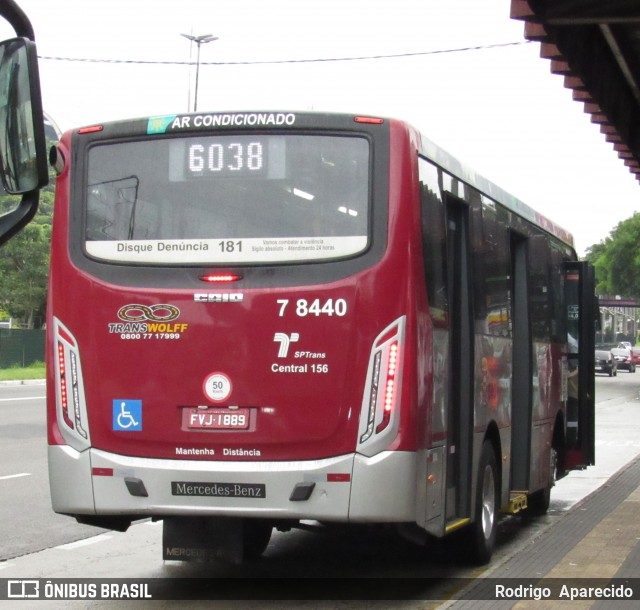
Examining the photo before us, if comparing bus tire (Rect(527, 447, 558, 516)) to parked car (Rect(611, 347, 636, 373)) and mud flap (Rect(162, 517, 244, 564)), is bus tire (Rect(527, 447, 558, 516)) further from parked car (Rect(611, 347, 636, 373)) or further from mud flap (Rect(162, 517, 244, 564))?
parked car (Rect(611, 347, 636, 373))

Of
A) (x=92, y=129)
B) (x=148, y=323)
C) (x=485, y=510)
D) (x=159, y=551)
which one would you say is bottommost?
(x=159, y=551)

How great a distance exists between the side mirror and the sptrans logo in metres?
3.94

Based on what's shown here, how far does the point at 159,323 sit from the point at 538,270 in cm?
510

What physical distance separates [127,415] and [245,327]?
0.91 meters

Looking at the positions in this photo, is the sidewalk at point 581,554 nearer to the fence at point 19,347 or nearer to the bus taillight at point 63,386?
the bus taillight at point 63,386

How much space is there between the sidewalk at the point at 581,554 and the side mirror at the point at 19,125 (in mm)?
4736

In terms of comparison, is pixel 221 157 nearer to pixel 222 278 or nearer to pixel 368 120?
pixel 222 278

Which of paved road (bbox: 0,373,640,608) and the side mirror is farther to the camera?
→ paved road (bbox: 0,373,640,608)

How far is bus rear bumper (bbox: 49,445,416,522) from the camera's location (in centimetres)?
675

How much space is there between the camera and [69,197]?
746 centimetres

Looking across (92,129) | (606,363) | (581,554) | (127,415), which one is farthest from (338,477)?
(606,363)

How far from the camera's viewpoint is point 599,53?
1197 centimetres

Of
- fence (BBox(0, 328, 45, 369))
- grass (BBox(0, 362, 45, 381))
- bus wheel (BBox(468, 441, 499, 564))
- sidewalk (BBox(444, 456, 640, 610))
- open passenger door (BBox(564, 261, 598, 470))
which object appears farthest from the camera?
fence (BBox(0, 328, 45, 369))

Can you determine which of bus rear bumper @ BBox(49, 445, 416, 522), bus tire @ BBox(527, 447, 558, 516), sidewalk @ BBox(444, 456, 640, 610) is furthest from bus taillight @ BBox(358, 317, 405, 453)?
bus tire @ BBox(527, 447, 558, 516)
